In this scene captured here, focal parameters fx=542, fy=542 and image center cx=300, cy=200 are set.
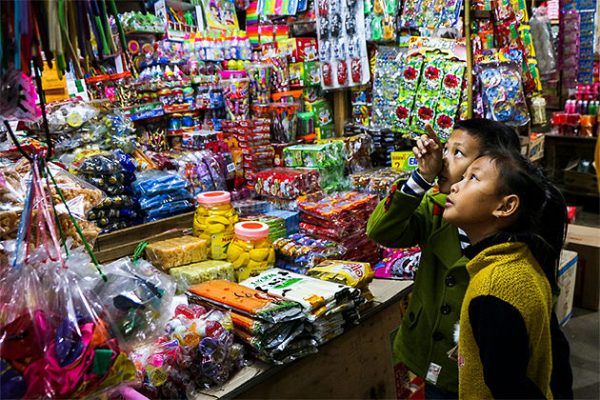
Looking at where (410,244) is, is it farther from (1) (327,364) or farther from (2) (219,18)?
(2) (219,18)

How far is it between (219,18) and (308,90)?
0.78 m

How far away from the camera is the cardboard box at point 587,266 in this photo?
151 inches

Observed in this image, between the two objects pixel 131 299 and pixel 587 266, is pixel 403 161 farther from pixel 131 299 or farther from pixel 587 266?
pixel 131 299

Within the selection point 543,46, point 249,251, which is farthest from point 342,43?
point 249,251

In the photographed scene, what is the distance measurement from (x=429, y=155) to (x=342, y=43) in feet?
6.29

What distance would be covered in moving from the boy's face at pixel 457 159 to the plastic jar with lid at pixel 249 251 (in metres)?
0.92

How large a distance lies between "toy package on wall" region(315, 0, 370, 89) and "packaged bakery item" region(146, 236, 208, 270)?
1.57 meters

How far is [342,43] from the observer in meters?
3.39

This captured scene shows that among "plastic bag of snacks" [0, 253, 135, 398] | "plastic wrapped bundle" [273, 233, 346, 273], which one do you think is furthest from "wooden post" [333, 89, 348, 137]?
"plastic bag of snacks" [0, 253, 135, 398]

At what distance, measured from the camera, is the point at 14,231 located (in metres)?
1.64

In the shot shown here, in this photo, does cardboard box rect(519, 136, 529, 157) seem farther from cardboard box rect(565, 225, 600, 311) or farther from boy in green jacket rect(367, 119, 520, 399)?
boy in green jacket rect(367, 119, 520, 399)

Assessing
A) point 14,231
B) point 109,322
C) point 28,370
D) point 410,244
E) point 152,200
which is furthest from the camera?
point 152,200

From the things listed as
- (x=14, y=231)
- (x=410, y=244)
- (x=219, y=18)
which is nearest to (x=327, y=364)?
(x=410, y=244)

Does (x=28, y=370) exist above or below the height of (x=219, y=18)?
below
